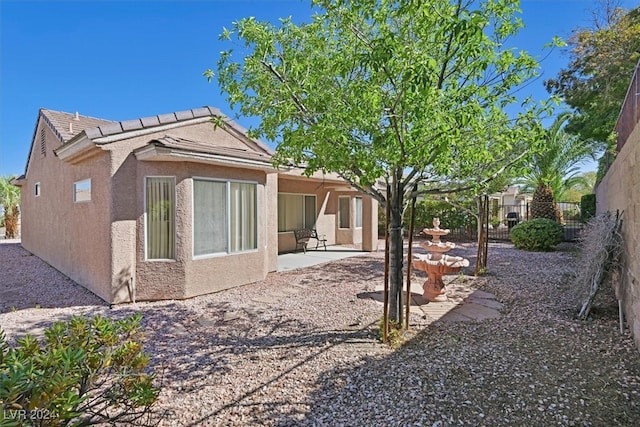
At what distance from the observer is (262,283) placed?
33.6 ft

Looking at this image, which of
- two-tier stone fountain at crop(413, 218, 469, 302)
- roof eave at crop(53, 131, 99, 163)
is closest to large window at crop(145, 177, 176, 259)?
roof eave at crop(53, 131, 99, 163)

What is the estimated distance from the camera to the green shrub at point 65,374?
2234 millimetres

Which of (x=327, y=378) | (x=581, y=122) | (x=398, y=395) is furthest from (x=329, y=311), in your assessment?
(x=581, y=122)

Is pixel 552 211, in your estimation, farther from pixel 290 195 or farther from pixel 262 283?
pixel 262 283

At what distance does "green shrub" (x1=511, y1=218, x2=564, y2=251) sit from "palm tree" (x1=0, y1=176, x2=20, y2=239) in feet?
116

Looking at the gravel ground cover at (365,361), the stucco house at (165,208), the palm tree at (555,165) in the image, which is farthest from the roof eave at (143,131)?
the palm tree at (555,165)

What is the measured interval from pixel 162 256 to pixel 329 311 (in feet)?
14.6

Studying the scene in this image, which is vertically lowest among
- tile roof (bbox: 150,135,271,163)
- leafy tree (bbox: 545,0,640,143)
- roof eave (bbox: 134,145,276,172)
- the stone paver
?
the stone paver

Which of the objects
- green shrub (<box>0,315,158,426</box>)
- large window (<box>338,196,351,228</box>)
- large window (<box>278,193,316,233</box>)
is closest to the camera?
green shrub (<box>0,315,158,426</box>)

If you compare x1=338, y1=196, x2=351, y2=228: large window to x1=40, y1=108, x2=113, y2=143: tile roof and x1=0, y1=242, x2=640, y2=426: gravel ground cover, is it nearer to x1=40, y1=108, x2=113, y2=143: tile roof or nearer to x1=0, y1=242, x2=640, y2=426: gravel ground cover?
x1=0, y1=242, x2=640, y2=426: gravel ground cover

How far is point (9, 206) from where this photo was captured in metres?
27.7

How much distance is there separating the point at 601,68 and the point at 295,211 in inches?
593

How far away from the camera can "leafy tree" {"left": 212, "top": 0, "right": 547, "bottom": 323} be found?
416cm

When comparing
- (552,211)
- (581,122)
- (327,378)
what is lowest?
(327,378)
